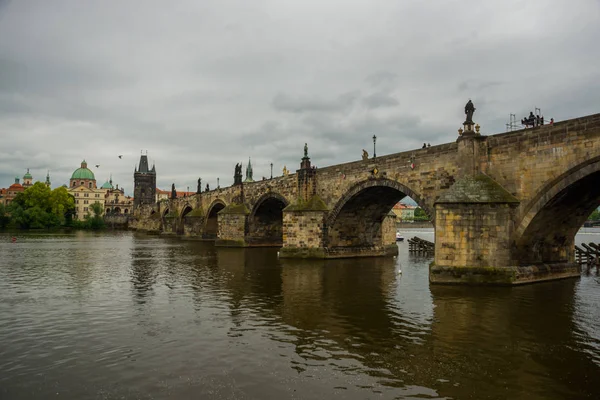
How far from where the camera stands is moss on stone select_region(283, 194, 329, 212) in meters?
30.4

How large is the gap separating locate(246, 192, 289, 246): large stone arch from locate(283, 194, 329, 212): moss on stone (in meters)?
9.68

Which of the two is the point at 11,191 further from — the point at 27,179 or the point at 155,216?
the point at 155,216

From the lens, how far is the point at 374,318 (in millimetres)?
12422

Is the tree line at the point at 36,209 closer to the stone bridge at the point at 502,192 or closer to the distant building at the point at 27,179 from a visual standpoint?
the distant building at the point at 27,179

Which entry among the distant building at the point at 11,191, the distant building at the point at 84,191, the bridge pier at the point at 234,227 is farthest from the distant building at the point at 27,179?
the bridge pier at the point at 234,227

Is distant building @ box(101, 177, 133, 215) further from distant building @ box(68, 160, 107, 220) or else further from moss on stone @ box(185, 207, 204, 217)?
moss on stone @ box(185, 207, 204, 217)

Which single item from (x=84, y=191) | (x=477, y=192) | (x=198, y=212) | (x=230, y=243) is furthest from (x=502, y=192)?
(x=84, y=191)

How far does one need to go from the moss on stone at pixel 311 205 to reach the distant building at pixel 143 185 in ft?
381

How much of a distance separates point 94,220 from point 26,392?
117 meters

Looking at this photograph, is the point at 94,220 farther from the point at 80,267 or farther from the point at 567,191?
the point at 567,191

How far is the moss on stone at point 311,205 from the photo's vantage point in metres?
30.4

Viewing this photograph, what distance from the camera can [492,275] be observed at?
17016 mm

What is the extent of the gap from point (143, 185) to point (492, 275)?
443 ft

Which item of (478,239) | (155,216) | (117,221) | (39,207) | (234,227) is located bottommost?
(478,239)
